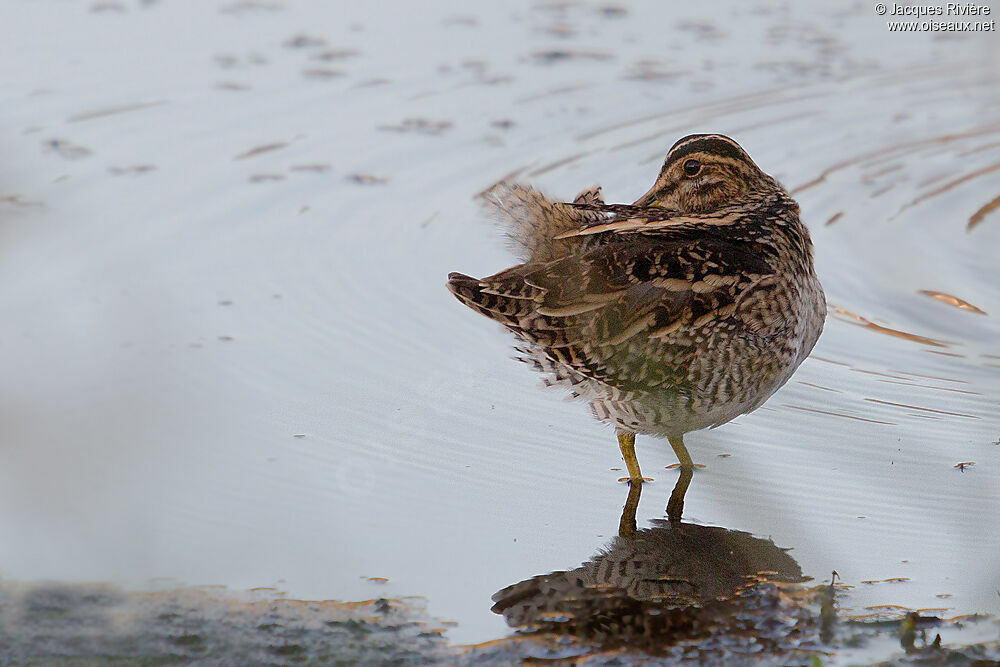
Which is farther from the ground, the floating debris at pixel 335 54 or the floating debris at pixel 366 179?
the floating debris at pixel 335 54

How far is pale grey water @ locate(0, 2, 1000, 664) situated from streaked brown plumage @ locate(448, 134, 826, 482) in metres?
0.33

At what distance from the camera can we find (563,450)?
16.1ft

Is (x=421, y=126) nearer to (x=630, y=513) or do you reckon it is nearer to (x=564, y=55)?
(x=564, y=55)

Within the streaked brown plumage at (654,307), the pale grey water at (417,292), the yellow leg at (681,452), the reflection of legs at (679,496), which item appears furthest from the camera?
the yellow leg at (681,452)

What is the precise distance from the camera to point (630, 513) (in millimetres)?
4484

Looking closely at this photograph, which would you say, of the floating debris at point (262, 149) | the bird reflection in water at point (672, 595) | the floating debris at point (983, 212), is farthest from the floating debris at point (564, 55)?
the bird reflection in water at point (672, 595)

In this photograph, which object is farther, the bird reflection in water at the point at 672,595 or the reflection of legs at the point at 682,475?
the reflection of legs at the point at 682,475

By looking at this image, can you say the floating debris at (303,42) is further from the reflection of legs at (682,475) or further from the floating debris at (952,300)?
the reflection of legs at (682,475)

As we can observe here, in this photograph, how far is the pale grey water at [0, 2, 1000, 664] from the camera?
384cm

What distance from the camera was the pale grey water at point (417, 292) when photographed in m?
3.84

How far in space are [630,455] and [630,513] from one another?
309mm

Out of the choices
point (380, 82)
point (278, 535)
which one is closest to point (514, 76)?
point (380, 82)

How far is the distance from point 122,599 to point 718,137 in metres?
2.77

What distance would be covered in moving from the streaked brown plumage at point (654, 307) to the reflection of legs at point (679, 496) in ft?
0.16
